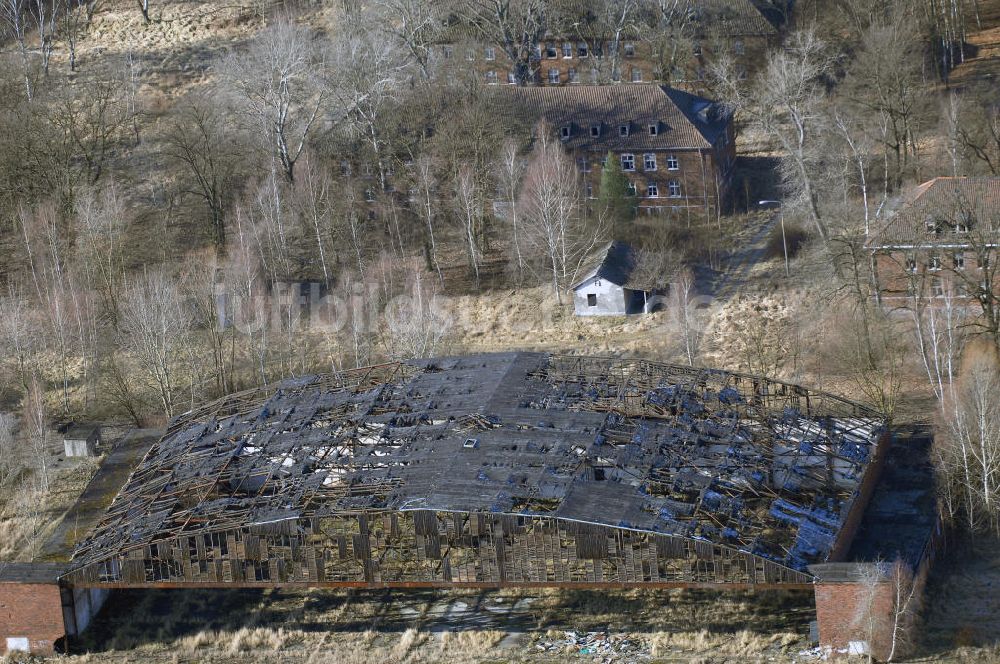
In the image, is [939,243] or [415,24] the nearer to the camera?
[939,243]

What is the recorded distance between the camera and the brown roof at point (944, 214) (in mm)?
53250

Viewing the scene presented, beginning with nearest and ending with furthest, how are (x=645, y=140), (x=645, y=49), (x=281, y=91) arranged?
(x=281, y=91)
(x=645, y=140)
(x=645, y=49)

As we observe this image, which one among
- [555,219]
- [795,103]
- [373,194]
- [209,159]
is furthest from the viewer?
[373,194]

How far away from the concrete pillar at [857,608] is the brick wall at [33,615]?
19.6 metres

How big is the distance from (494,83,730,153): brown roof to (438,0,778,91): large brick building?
7622mm

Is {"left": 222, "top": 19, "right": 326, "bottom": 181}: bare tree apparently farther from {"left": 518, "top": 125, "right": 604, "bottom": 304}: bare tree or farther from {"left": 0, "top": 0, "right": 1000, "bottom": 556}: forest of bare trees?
{"left": 518, "top": 125, "right": 604, "bottom": 304}: bare tree

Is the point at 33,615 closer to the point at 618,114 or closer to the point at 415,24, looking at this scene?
the point at 618,114

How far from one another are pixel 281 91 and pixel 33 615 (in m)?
36.2

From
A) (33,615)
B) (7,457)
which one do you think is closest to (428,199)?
(7,457)

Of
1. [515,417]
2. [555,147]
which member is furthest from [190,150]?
[515,417]

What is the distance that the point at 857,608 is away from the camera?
35531 millimetres

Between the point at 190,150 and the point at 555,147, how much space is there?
677 inches

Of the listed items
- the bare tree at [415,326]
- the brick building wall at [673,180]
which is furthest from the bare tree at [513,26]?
the bare tree at [415,326]

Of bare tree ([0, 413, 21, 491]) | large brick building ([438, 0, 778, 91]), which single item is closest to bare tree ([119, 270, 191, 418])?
bare tree ([0, 413, 21, 491])
